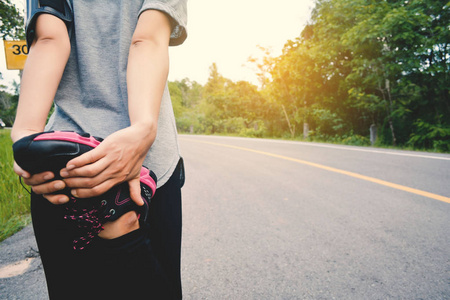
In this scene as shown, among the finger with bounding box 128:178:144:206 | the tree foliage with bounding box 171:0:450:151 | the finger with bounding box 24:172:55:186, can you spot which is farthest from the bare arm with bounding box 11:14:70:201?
the tree foliage with bounding box 171:0:450:151

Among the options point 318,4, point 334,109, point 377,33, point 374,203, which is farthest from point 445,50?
point 374,203

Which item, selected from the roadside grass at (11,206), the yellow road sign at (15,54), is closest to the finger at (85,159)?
the roadside grass at (11,206)

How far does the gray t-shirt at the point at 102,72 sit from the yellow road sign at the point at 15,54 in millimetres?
3654

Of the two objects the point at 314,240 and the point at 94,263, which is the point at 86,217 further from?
the point at 314,240

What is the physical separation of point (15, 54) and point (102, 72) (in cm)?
388

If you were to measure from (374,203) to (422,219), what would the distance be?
539 mm

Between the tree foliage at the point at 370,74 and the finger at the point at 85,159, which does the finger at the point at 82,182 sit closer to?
the finger at the point at 85,159

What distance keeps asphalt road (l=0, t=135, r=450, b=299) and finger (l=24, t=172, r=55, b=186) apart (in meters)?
1.32

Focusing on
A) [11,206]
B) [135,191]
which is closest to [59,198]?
[135,191]

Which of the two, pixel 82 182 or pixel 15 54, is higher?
pixel 15 54

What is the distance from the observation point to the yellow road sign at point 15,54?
3467 mm

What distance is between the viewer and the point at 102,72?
76cm

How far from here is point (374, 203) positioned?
3.07 m

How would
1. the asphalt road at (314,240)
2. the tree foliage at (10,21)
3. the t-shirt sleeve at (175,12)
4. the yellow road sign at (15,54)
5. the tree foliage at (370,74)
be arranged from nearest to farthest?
the t-shirt sleeve at (175,12) < the asphalt road at (314,240) < the yellow road sign at (15,54) < the tree foliage at (10,21) < the tree foliage at (370,74)
